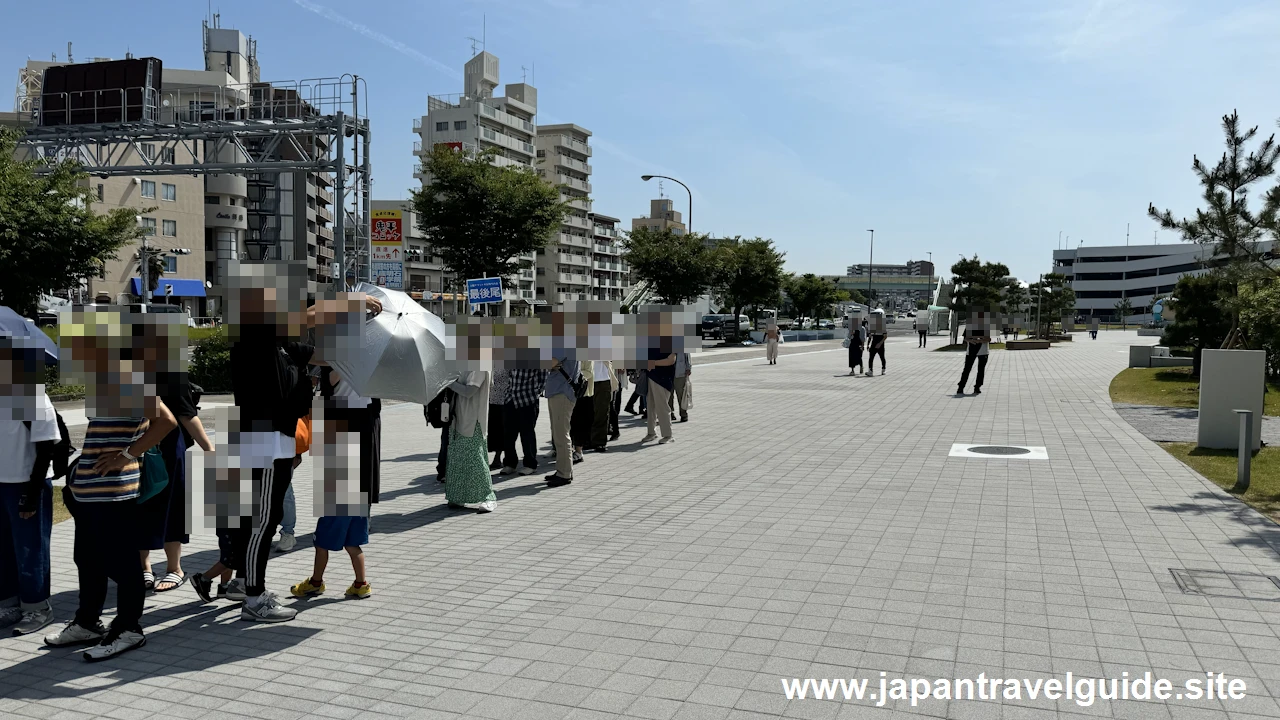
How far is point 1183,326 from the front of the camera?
21703mm

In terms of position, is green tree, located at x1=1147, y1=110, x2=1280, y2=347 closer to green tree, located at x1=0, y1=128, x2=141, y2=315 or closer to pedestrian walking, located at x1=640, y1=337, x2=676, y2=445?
pedestrian walking, located at x1=640, y1=337, x2=676, y2=445

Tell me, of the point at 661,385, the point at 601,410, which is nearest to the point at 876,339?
the point at 661,385

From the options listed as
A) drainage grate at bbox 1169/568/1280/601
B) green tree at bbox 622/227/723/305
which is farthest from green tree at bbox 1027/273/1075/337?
drainage grate at bbox 1169/568/1280/601

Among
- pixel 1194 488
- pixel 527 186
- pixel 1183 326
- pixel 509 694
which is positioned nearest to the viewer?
pixel 509 694

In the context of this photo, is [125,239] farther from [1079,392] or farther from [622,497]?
[1079,392]

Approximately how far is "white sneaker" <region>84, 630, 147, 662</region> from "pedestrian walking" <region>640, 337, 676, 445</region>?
7.25 meters

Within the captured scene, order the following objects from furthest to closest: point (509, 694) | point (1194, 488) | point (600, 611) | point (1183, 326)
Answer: point (1183, 326) → point (1194, 488) → point (600, 611) → point (509, 694)

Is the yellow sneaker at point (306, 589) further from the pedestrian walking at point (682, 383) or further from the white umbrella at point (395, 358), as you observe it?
the pedestrian walking at point (682, 383)

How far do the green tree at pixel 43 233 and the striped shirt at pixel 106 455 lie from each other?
1851 centimetres

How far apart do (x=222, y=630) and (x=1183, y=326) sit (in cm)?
2283

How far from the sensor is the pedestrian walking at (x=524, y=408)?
9.03m

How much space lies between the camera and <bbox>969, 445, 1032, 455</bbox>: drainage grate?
35.8ft

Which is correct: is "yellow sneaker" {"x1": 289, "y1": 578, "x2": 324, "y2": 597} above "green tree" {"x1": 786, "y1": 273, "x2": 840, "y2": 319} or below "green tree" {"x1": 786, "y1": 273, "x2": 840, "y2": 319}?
below

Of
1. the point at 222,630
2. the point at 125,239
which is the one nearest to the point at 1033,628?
the point at 222,630
